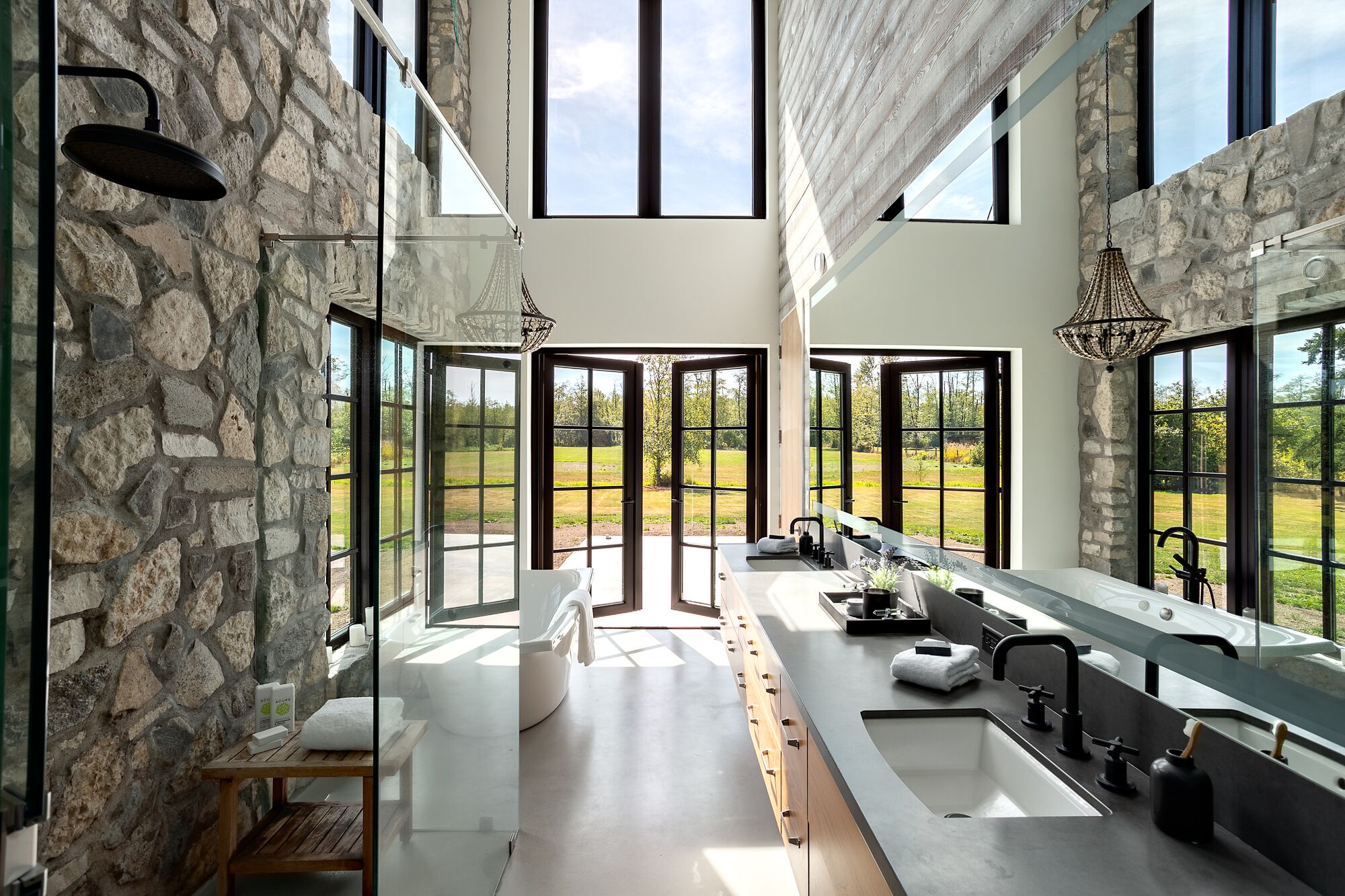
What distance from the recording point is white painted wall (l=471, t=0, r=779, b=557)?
16.6 ft

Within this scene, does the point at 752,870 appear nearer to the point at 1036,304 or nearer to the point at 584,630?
the point at 584,630

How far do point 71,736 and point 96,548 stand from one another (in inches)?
17.2

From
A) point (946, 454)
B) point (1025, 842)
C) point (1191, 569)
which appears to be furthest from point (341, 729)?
point (1191, 569)

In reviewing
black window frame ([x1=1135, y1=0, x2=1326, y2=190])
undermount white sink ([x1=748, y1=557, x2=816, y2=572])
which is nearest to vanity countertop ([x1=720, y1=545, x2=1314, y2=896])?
black window frame ([x1=1135, y1=0, x2=1326, y2=190])

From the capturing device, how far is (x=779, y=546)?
3885mm

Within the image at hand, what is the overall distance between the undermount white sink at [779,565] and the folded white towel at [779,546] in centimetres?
6

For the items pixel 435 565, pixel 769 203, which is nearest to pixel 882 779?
pixel 435 565

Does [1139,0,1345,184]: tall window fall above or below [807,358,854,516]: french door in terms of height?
above

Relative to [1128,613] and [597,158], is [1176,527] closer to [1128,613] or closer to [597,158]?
[1128,613]

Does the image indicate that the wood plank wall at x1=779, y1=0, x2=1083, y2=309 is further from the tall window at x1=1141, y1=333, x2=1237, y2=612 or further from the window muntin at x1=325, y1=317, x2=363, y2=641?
the window muntin at x1=325, y1=317, x2=363, y2=641

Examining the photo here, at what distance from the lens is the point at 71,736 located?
163 centimetres

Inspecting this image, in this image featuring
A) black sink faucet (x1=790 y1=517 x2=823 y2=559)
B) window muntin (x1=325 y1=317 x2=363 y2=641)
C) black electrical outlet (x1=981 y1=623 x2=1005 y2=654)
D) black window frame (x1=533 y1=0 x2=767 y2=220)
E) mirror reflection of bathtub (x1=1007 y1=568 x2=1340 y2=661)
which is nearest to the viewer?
mirror reflection of bathtub (x1=1007 y1=568 x2=1340 y2=661)

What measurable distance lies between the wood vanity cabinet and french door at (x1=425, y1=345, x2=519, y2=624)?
87cm

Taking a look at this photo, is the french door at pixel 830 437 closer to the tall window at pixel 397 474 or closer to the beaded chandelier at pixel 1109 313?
the beaded chandelier at pixel 1109 313
